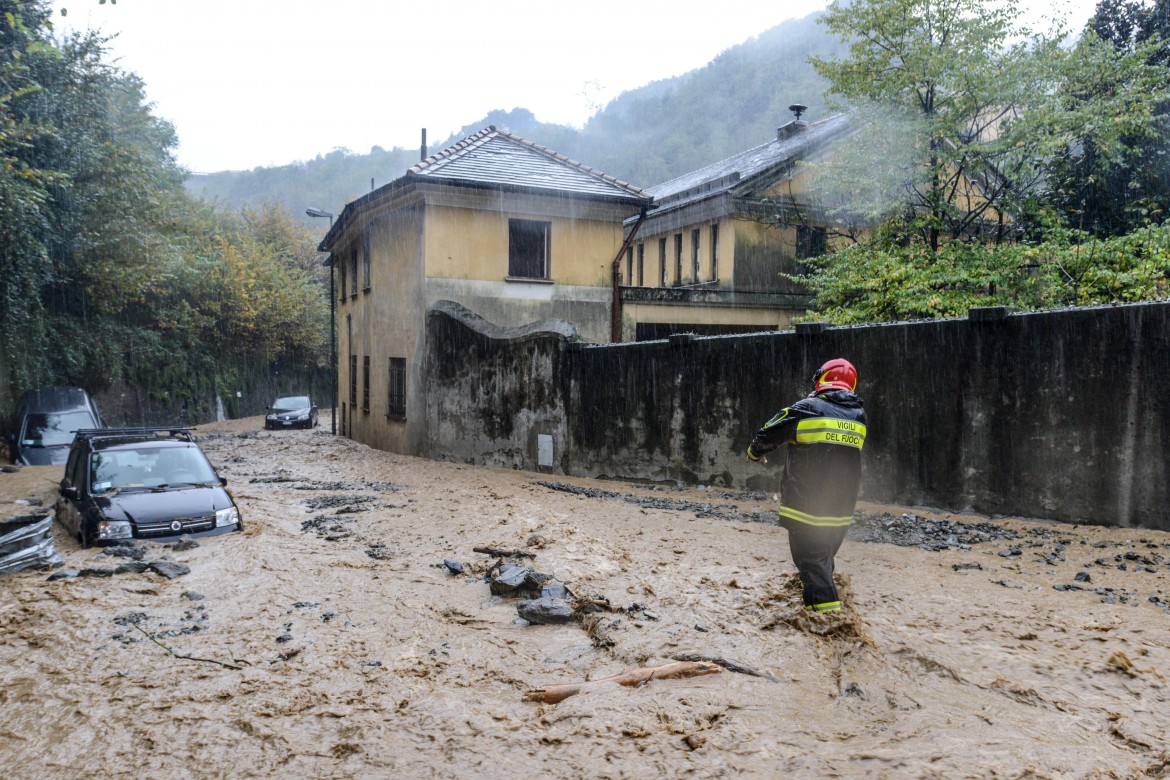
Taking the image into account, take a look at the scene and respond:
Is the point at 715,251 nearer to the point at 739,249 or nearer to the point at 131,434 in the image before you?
the point at 739,249

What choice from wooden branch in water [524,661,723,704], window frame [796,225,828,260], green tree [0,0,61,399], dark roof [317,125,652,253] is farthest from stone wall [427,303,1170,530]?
window frame [796,225,828,260]

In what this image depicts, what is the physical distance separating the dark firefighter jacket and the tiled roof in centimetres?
1297

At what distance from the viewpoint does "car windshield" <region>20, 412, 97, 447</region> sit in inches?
655

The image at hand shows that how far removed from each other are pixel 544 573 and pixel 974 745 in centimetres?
410

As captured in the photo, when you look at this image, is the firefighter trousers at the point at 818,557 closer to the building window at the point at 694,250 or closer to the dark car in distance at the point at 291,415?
the building window at the point at 694,250

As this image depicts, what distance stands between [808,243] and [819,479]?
19979 millimetres

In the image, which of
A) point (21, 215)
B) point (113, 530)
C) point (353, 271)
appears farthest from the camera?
point (353, 271)

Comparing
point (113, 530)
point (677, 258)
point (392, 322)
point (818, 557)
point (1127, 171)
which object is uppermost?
point (1127, 171)

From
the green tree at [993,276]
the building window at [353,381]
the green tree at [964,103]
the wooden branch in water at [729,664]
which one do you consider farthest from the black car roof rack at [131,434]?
the green tree at [964,103]

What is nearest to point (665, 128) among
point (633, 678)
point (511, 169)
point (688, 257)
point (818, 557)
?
point (688, 257)

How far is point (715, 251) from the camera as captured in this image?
77.6 ft

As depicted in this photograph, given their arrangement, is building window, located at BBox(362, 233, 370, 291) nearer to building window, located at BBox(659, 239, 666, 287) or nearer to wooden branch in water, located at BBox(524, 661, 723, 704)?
building window, located at BBox(659, 239, 666, 287)

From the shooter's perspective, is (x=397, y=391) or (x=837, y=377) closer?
(x=837, y=377)

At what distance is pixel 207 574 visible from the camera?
7.47 meters
